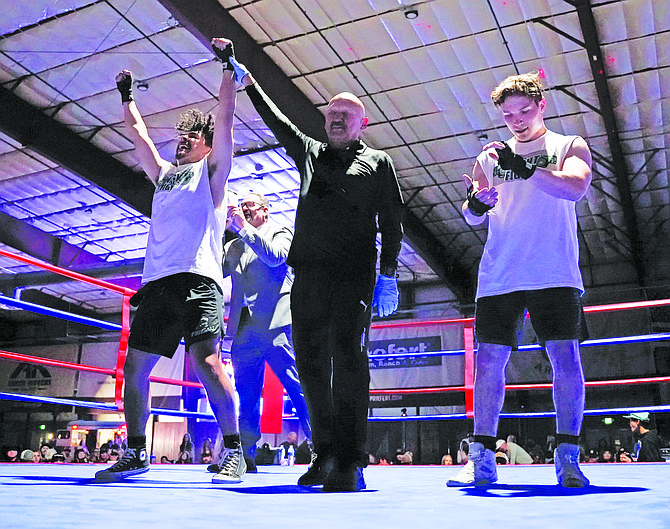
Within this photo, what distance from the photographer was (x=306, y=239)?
1943 millimetres

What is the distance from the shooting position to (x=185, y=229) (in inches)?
82.7

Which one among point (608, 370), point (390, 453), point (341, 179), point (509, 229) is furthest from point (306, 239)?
point (390, 453)

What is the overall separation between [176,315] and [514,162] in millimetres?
1136

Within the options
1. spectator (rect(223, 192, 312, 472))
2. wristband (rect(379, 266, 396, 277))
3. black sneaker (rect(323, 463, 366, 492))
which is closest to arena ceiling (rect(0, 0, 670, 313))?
spectator (rect(223, 192, 312, 472))

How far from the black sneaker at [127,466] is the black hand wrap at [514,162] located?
1.47 meters

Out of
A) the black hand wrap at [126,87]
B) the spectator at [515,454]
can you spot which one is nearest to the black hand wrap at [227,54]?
the black hand wrap at [126,87]

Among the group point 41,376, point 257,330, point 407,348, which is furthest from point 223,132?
point 41,376

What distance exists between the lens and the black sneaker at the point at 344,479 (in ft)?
5.47

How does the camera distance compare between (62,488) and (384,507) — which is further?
(62,488)

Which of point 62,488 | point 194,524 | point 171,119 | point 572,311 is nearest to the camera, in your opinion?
point 194,524

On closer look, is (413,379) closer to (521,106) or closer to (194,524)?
(521,106)

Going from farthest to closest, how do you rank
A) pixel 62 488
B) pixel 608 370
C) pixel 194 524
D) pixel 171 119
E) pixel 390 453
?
pixel 390 453 < pixel 608 370 < pixel 171 119 < pixel 62 488 < pixel 194 524

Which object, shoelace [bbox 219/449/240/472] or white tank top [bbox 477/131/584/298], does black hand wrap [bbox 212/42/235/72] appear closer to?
white tank top [bbox 477/131/584/298]

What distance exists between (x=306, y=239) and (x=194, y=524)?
1.10 meters
